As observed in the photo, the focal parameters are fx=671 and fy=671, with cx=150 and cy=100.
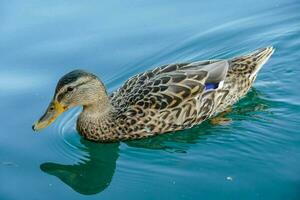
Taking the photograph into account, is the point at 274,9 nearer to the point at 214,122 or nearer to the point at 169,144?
the point at 214,122

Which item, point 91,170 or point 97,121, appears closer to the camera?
point 91,170

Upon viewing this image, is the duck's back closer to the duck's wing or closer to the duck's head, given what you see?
the duck's wing

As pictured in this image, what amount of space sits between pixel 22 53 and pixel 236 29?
3217 millimetres

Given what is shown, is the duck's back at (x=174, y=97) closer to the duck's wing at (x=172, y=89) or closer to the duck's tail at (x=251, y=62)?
the duck's wing at (x=172, y=89)

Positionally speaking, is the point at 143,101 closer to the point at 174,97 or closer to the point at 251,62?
the point at 174,97

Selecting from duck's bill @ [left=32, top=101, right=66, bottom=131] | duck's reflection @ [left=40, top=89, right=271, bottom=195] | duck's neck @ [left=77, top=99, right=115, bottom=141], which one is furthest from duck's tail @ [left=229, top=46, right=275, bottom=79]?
duck's bill @ [left=32, top=101, right=66, bottom=131]

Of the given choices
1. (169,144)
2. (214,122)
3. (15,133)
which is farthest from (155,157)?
(15,133)

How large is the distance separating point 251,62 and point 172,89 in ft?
4.35

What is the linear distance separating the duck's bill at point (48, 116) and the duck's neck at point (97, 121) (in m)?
0.40

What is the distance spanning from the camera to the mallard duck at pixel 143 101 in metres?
7.88

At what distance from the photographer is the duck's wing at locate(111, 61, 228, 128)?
26.2 feet

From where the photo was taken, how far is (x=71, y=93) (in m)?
7.85

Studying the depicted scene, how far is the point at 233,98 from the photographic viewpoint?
8672mm

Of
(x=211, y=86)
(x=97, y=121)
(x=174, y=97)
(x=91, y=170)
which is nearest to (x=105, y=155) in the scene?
(x=91, y=170)
